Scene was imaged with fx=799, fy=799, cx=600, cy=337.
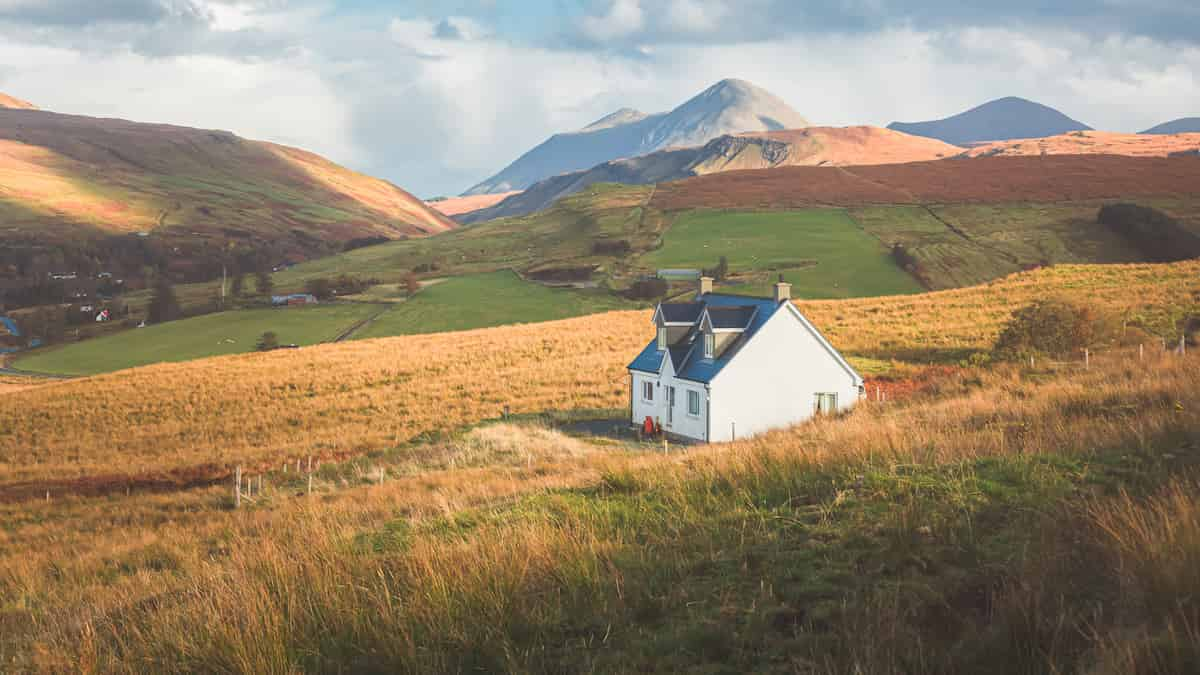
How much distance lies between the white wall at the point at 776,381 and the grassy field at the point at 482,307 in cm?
7268

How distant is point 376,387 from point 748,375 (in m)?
33.9

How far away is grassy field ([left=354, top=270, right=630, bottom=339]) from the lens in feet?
343

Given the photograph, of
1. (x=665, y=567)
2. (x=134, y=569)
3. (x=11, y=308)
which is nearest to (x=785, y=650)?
(x=665, y=567)

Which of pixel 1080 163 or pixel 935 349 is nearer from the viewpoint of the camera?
pixel 935 349

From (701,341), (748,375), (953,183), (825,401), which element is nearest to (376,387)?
(701,341)

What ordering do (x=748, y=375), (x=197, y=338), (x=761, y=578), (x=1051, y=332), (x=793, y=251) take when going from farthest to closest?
1. (x=793, y=251)
2. (x=197, y=338)
3. (x=1051, y=332)
4. (x=748, y=375)
5. (x=761, y=578)

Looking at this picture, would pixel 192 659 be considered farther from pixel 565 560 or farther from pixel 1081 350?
pixel 1081 350

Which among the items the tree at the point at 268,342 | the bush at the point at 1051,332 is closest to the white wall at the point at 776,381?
the bush at the point at 1051,332

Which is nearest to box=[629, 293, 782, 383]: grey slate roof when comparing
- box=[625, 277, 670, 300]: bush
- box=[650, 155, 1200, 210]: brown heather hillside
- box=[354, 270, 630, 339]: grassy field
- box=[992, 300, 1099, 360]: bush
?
box=[992, 300, 1099, 360]: bush

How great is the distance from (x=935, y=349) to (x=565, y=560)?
45958mm

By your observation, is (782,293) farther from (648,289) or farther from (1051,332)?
(648,289)

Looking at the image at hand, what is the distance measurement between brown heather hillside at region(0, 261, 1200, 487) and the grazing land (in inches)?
982

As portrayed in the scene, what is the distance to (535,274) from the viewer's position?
136m

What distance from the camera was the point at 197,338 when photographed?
109000mm
